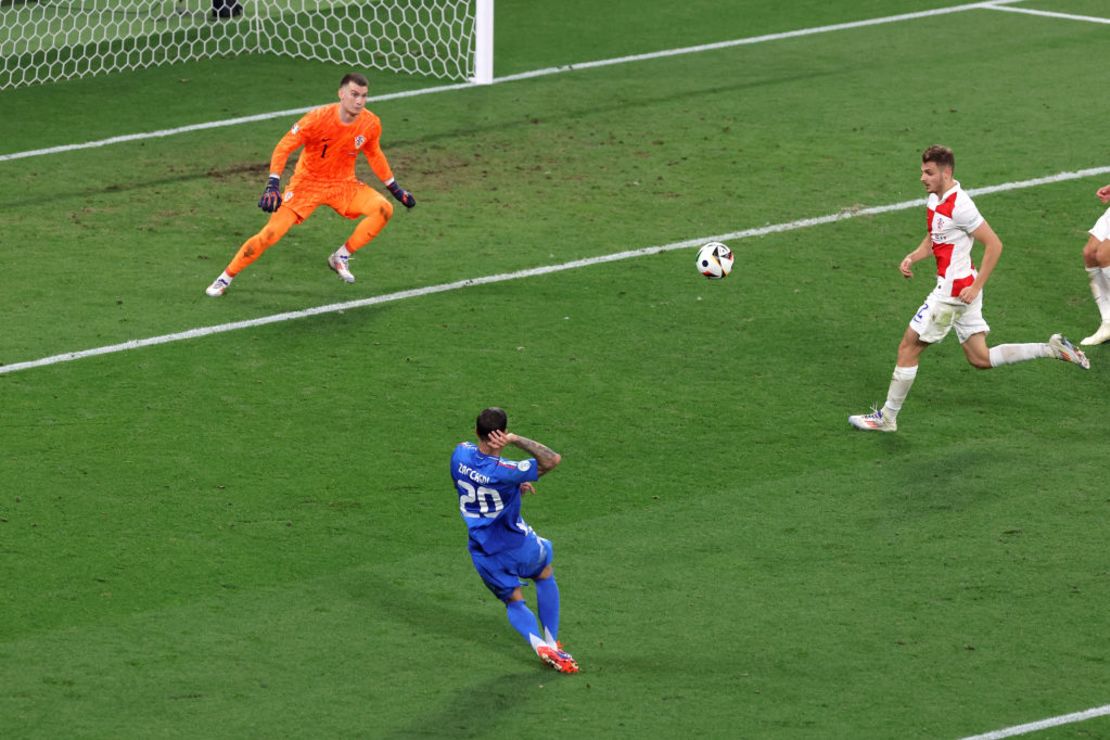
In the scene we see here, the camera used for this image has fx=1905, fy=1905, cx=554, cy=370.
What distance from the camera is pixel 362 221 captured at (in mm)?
14367

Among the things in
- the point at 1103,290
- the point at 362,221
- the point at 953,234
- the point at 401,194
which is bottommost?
the point at 362,221

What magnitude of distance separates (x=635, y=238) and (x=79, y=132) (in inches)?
238

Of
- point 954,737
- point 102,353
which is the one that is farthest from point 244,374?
point 954,737

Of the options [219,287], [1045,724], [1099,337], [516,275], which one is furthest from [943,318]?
[219,287]

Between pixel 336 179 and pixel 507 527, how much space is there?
5.82 meters

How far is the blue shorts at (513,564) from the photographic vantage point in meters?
9.18

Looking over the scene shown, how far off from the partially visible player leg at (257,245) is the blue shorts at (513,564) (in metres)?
5.35

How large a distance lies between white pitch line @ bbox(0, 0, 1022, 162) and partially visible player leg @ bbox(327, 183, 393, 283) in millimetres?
4358

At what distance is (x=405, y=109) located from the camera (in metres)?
19.0

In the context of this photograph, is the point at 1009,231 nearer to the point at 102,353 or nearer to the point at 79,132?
the point at 102,353

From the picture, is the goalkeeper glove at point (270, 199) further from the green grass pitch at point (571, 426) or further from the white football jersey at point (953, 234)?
the white football jersey at point (953, 234)

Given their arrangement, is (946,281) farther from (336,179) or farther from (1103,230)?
(336,179)

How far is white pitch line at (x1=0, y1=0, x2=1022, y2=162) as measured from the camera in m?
17.9

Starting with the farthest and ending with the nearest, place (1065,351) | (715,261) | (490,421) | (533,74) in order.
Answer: (533,74) < (715,261) < (1065,351) < (490,421)
